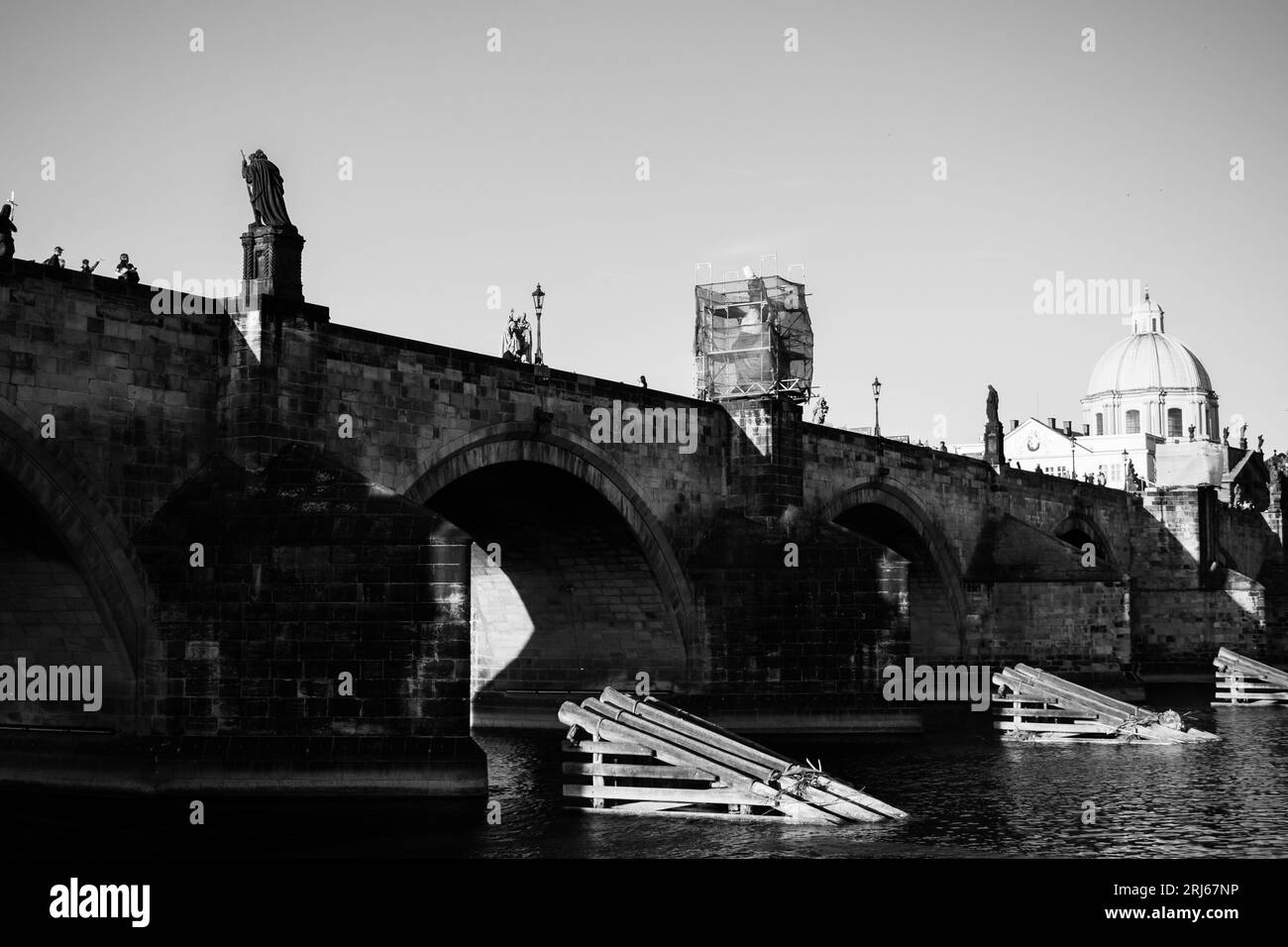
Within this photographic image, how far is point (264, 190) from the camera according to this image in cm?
2214

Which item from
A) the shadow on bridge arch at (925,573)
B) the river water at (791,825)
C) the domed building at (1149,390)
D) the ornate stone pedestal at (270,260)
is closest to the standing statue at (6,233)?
the ornate stone pedestal at (270,260)

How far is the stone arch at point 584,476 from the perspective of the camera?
25.6 m

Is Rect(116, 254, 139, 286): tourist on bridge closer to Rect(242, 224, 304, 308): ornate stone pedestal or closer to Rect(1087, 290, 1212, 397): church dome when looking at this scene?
Rect(242, 224, 304, 308): ornate stone pedestal

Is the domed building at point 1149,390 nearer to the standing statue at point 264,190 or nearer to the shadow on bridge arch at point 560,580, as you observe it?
the shadow on bridge arch at point 560,580

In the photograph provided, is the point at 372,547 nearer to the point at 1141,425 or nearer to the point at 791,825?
the point at 791,825

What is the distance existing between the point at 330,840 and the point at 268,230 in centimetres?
966

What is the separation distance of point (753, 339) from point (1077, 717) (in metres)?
12.3

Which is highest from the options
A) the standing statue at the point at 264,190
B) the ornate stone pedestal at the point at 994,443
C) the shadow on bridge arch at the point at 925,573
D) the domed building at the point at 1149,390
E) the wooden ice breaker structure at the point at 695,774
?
the domed building at the point at 1149,390

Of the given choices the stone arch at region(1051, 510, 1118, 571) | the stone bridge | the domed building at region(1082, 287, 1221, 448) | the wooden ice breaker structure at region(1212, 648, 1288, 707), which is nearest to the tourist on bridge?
the stone bridge

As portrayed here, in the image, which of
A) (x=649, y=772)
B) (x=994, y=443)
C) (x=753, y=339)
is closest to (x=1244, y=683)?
(x=994, y=443)

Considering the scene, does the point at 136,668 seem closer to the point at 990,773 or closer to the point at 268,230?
the point at 268,230

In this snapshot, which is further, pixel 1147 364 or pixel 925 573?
pixel 1147 364

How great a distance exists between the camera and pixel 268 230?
2208cm

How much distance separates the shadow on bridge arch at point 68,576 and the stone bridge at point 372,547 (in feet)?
0.11
